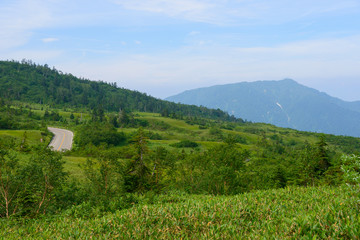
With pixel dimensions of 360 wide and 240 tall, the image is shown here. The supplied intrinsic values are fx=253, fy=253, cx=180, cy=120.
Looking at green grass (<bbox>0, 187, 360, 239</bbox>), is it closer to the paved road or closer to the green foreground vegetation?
the green foreground vegetation

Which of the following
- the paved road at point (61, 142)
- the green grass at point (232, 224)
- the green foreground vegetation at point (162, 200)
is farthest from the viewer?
the paved road at point (61, 142)

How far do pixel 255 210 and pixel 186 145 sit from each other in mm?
117304

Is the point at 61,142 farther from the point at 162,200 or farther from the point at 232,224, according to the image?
the point at 232,224

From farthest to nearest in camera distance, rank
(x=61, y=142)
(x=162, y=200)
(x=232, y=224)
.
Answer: (x=61, y=142)
(x=162, y=200)
(x=232, y=224)

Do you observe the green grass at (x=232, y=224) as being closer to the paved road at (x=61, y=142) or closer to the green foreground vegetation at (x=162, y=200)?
the green foreground vegetation at (x=162, y=200)

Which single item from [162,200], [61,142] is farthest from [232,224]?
[61,142]

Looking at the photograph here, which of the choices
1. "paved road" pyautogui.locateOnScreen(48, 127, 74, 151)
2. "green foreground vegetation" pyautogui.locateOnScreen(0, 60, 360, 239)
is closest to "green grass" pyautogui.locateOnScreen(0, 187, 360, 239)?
"green foreground vegetation" pyautogui.locateOnScreen(0, 60, 360, 239)

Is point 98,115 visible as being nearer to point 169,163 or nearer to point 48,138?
point 48,138

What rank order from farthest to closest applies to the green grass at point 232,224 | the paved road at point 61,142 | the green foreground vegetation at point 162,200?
the paved road at point 61,142 < the green foreground vegetation at point 162,200 < the green grass at point 232,224

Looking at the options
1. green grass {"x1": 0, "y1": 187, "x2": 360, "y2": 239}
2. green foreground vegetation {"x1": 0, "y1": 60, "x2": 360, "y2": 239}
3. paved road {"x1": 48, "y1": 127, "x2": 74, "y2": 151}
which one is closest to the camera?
green grass {"x1": 0, "y1": 187, "x2": 360, "y2": 239}

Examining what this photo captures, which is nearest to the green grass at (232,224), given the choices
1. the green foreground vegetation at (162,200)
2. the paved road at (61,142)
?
the green foreground vegetation at (162,200)

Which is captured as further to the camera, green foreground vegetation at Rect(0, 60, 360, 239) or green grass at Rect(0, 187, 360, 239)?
green foreground vegetation at Rect(0, 60, 360, 239)

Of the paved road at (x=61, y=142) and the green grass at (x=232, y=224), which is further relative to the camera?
the paved road at (x=61, y=142)

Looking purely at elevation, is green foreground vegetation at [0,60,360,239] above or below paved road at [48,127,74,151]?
above
